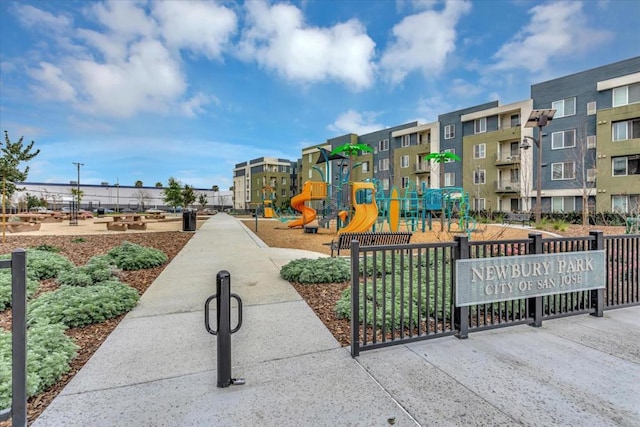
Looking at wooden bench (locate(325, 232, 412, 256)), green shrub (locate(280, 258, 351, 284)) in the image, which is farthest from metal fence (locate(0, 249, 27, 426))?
wooden bench (locate(325, 232, 412, 256))

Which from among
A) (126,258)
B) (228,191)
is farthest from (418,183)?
(228,191)

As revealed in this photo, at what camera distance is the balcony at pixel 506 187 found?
33.7 metres

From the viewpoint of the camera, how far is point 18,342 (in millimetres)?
2268

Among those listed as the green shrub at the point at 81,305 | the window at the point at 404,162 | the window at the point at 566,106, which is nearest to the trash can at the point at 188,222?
the green shrub at the point at 81,305

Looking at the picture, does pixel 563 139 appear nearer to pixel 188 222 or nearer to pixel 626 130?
pixel 626 130

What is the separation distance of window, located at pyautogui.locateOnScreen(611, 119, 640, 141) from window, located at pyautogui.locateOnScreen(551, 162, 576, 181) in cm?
373

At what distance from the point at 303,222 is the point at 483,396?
18810 millimetres

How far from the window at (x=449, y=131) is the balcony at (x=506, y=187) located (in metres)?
→ 8.52

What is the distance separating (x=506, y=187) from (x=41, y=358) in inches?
1525

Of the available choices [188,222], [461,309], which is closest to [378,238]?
[461,309]

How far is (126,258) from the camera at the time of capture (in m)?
8.15

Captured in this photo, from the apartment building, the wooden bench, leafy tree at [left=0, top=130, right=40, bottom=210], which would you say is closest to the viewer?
the wooden bench

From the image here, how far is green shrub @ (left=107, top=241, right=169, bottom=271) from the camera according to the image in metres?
8.01

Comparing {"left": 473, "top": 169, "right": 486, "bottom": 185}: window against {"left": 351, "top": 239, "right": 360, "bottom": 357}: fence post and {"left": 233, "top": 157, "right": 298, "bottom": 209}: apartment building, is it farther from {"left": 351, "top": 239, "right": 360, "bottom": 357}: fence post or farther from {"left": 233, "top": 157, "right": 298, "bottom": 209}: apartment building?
{"left": 233, "top": 157, "right": 298, "bottom": 209}: apartment building
